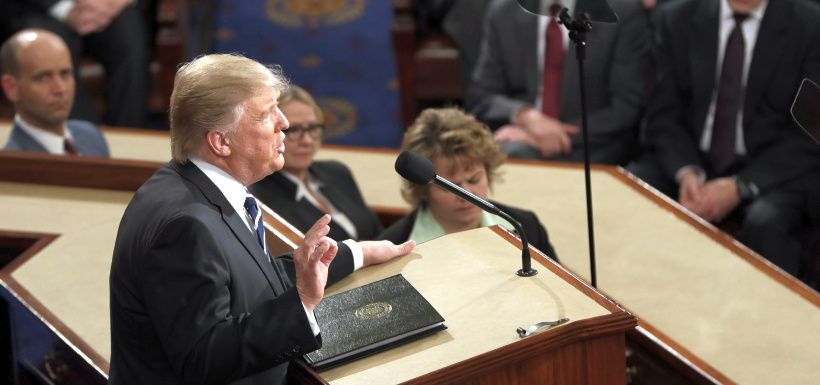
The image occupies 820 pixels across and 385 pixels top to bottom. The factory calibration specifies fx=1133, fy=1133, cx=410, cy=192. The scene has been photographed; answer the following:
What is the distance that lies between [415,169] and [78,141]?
1987 mm

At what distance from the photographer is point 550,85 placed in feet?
14.2

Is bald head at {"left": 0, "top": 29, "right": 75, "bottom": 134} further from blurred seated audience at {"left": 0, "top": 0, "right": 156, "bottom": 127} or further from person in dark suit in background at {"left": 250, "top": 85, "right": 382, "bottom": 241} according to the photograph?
blurred seated audience at {"left": 0, "top": 0, "right": 156, "bottom": 127}

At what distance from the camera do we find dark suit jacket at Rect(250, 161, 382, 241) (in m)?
3.21

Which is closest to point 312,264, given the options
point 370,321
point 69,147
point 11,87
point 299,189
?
point 370,321

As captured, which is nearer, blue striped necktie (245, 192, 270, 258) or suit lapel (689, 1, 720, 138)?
blue striped necktie (245, 192, 270, 258)

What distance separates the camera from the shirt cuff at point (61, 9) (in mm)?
4875

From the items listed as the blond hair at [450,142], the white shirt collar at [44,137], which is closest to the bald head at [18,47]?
the white shirt collar at [44,137]

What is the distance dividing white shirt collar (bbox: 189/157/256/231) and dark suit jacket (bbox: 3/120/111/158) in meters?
1.88

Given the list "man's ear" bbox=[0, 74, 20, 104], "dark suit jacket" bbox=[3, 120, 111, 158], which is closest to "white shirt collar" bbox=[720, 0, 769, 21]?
"dark suit jacket" bbox=[3, 120, 111, 158]

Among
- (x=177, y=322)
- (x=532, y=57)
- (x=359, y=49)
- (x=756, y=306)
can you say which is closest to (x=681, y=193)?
(x=532, y=57)

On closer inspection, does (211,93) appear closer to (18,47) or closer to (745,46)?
(18,47)

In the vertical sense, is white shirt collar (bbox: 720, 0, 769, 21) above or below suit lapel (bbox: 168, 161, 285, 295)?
below

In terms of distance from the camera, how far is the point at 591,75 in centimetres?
426

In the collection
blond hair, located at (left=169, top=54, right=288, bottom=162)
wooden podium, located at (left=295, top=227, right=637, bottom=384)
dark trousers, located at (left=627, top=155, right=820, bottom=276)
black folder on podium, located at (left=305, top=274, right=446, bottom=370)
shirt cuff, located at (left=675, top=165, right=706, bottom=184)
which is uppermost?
blond hair, located at (left=169, top=54, right=288, bottom=162)
